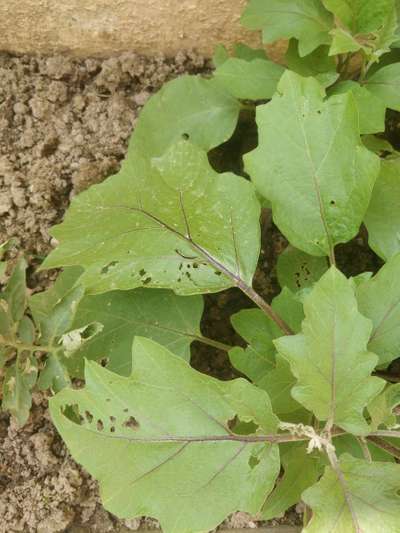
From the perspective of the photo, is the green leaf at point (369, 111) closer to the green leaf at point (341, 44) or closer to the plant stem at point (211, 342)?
the green leaf at point (341, 44)

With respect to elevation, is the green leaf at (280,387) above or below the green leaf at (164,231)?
below

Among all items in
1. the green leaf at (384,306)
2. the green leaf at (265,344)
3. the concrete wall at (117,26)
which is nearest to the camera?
the green leaf at (384,306)

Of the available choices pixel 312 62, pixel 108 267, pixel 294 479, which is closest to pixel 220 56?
pixel 312 62

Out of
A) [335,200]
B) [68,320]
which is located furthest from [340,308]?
[68,320]

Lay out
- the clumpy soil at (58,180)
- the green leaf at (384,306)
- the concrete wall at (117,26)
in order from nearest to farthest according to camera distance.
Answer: the green leaf at (384,306) → the clumpy soil at (58,180) → the concrete wall at (117,26)

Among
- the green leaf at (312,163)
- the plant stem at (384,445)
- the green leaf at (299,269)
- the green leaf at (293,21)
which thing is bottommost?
the plant stem at (384,445)

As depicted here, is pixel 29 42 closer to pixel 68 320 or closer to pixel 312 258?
pixel 68 320

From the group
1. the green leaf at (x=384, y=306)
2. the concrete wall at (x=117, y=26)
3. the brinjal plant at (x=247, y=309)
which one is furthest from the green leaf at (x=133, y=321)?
the concrete wall at (x=117, y=26)
